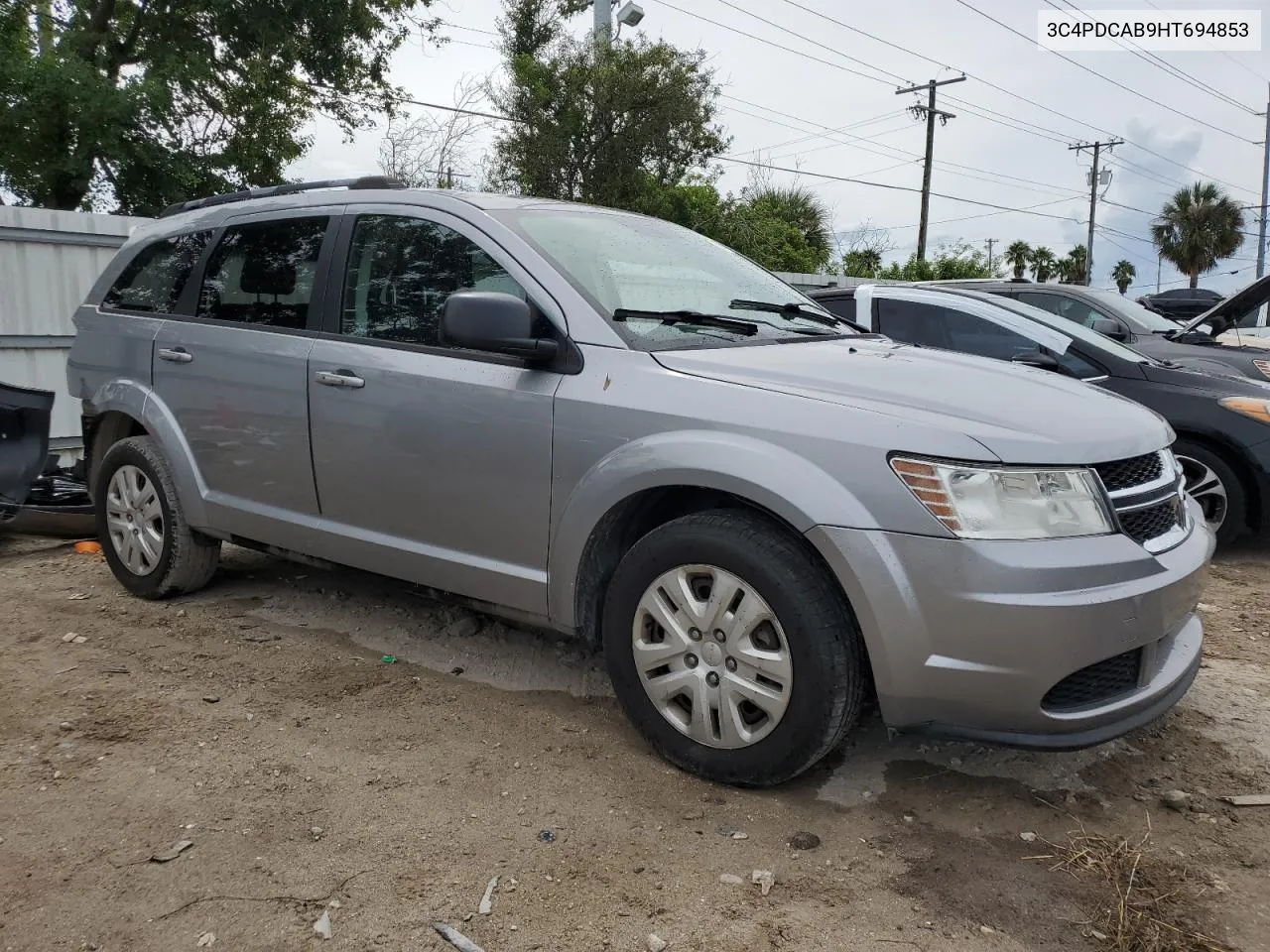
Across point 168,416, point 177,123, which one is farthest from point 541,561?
point 177,123

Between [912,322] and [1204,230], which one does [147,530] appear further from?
[1204,230]

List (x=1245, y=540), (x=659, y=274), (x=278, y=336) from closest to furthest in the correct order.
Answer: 1. (x=659, y=274)
2. (x=278, y=336)
3. (x=1245, y=540)

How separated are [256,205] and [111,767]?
2.42 m

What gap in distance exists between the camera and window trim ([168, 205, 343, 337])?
390cm

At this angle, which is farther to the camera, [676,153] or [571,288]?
[676,153]

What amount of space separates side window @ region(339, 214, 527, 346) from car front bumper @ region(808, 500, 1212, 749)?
1602 millimetres

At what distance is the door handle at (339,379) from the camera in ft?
11.9

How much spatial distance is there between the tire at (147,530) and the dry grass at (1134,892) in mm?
3673

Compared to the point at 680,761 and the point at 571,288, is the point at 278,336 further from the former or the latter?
the point at 680,761

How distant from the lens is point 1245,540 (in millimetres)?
6223

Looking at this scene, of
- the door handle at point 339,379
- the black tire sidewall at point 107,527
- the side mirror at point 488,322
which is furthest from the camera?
the black tire sidewall at point 107,527

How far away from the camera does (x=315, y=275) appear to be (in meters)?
3.94

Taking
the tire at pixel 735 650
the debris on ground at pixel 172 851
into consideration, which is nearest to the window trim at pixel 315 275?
the tire at pixel 735 650

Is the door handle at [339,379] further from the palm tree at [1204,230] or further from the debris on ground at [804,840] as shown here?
the palm tree at [1204,230]
